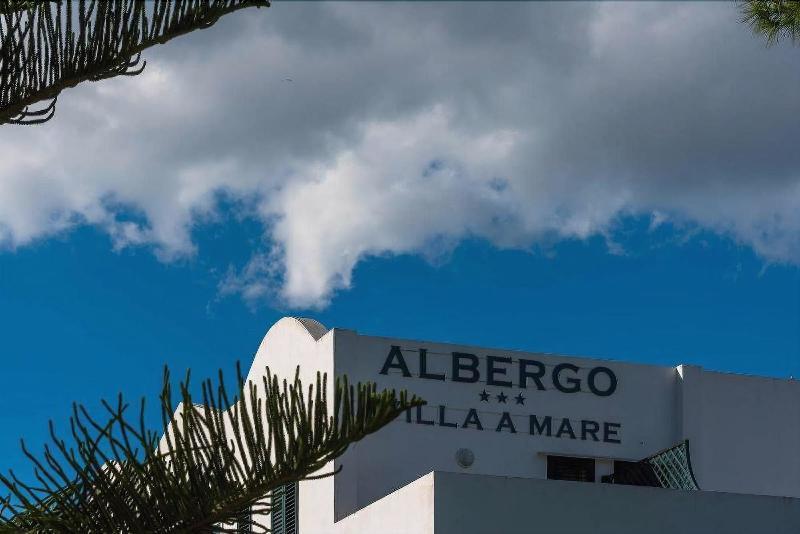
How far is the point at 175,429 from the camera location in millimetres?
5984

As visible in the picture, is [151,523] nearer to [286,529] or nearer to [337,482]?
[337,482]

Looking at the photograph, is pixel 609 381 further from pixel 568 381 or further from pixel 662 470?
pixel 662 470

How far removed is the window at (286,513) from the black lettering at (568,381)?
3084mm

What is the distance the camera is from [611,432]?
1482 cm

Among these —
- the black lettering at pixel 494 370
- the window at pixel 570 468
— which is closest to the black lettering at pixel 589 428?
the window at pixel 570 468

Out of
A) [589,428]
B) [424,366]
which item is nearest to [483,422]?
[424,366]

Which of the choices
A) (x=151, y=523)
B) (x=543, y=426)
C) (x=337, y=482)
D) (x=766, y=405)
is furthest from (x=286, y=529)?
(x=151, y=523)

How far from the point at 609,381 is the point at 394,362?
101 inches

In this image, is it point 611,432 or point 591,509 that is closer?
point 591,509

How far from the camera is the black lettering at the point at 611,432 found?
14797mm

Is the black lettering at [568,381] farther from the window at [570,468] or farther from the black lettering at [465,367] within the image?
the black lettering at [465,367]

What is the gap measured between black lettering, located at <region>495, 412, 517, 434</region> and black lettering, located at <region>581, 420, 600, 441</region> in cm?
81

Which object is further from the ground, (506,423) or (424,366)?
(424,366)

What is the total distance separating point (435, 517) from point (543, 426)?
4.14 metres
